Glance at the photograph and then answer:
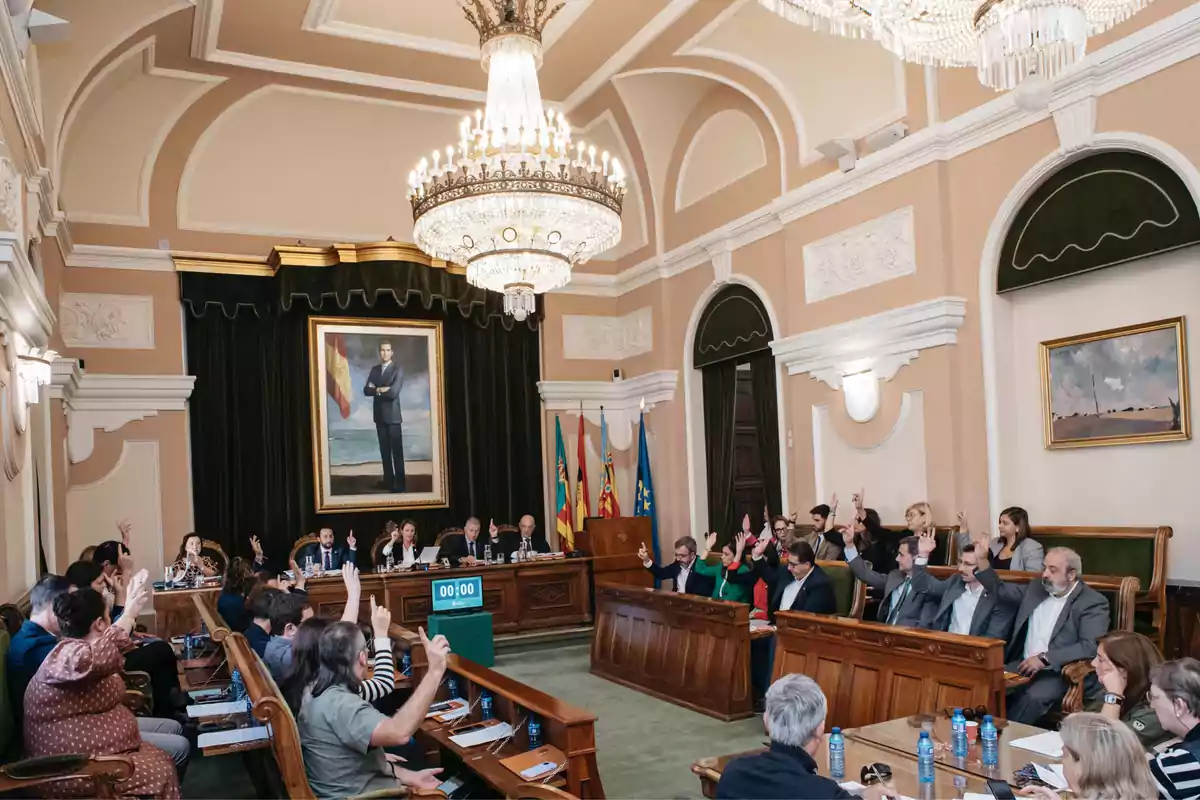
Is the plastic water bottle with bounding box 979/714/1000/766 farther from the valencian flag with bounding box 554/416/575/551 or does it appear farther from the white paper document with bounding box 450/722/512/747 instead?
the valencian flag with bounding box 554/416/575/551

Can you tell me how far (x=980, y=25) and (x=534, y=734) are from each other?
3690 millimetres

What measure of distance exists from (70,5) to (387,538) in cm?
591

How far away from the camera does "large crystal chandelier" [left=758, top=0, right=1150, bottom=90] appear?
370 cm

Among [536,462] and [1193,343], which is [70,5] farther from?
[1193,343]

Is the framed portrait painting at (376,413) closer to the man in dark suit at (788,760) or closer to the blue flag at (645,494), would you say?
the blue flag at (645,494)

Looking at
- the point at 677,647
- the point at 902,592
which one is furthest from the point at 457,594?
the point at 902,592

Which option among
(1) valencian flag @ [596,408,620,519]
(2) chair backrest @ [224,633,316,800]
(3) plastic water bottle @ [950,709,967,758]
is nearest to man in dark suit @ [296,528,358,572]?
(1) valencian flag @ [596,408,620,519]

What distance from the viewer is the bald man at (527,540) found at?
10.8 meters

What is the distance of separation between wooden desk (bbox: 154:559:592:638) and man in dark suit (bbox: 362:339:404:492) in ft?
5.95

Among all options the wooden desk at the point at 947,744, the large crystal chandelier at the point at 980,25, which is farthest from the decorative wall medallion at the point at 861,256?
the wooden desk at the point at 947,744

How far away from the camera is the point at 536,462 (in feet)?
40.1

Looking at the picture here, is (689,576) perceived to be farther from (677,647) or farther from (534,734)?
(534,734)

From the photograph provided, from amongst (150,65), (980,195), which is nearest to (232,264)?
(150,65)

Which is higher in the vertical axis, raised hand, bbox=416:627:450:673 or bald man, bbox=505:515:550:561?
raised hand, bbox=416:627:450:673
